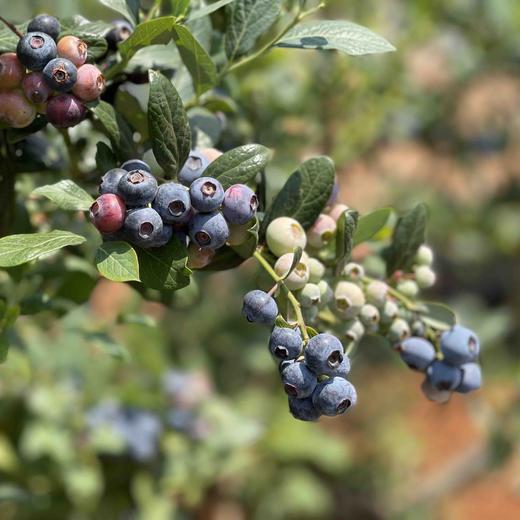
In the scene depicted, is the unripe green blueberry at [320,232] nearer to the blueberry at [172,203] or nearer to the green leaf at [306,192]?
the green leaf at [306,192]

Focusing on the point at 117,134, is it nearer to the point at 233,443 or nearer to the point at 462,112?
the point at 233,443

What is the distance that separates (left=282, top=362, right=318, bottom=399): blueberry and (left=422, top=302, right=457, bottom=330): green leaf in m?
0.23

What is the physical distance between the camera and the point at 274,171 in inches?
59.4

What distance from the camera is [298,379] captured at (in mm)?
592

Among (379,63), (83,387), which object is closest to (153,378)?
(83,387)

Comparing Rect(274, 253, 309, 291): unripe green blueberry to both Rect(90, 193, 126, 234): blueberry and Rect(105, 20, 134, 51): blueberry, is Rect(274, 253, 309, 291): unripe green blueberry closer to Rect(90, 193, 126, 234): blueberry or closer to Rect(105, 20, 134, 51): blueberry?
Rect(90, 193, 126, 234): blueberry

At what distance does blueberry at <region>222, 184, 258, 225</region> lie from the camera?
61 cm

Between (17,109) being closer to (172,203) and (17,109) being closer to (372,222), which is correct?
(172,203)

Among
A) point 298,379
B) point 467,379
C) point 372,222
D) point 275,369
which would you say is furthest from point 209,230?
point 275,369

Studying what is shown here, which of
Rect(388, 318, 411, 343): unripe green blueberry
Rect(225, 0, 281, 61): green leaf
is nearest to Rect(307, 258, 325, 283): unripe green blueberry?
Rect(388, 318, 411, 343): unripe green blueberry

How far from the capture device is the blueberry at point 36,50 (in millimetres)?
613

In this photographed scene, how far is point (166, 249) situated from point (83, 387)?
1363 mm

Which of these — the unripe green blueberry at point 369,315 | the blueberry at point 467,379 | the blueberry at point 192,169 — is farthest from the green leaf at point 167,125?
the blueberry at point 467,379

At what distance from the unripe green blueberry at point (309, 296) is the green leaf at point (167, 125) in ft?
0.46
